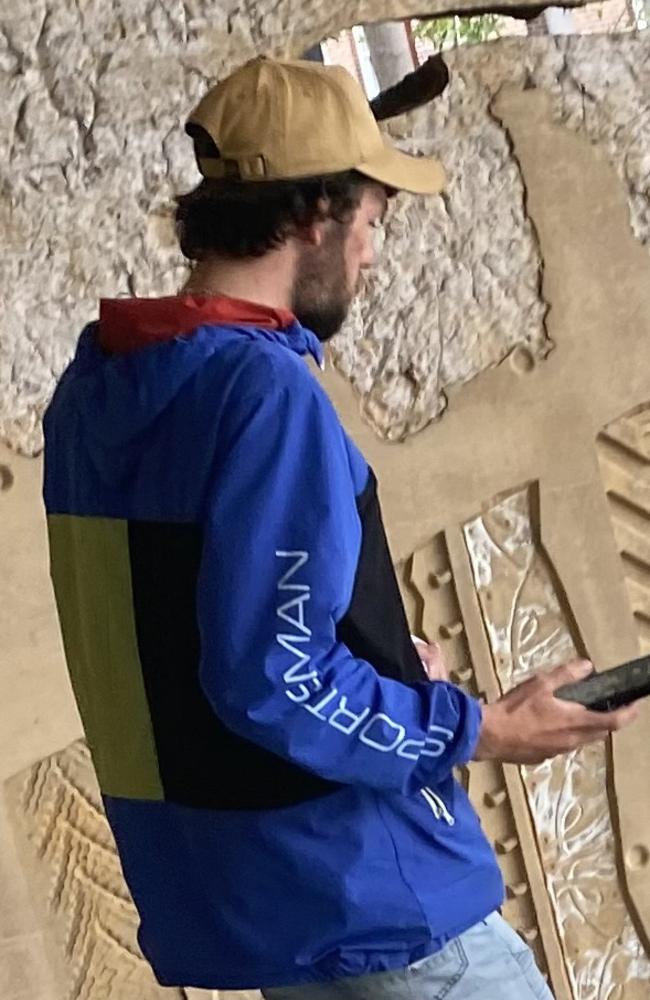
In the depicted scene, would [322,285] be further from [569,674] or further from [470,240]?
[470,240]

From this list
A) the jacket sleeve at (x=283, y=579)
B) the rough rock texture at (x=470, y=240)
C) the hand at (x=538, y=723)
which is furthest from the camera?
the rough rock texture at (x=470, y=240)

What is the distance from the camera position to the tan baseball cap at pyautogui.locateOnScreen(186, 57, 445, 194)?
100 cm

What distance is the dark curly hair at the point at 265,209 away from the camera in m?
1.01

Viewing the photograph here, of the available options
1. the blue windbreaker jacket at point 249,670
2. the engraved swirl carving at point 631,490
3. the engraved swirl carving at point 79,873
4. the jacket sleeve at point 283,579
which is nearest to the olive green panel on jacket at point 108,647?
the blue windbreaker jacket at point 249,670

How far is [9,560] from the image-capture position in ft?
5.57

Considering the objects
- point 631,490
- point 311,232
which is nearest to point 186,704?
point 311,232

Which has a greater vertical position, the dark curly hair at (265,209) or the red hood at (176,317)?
the dark curly hair at (265,209)

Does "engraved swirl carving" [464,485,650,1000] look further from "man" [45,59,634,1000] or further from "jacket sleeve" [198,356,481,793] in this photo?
"jacket sleeve" [198,356,481,793]

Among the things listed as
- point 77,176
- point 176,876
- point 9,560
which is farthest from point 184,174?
point 176,876

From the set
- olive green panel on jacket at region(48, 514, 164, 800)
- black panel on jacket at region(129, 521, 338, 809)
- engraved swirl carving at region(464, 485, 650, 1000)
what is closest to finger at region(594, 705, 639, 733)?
black panel on jacket at region(129, 521, 338, 809)

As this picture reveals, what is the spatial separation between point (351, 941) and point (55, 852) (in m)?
0.89

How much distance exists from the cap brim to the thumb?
1.36 ft

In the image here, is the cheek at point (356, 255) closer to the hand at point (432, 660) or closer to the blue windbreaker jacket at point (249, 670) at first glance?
the blue windbreaker jacket at point (249, 670)

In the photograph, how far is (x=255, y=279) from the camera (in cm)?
102
